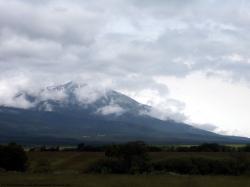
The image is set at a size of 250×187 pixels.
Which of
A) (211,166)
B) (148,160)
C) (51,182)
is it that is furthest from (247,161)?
(51,182)

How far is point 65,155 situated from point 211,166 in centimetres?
4055

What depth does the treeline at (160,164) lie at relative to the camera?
89812mm

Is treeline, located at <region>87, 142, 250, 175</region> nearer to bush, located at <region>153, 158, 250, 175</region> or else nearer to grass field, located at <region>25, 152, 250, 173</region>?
bush, located at <region>153, 158, 250, 175</region>

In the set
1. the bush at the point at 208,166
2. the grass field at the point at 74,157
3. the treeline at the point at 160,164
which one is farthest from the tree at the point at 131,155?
the bush at the point at 208,166

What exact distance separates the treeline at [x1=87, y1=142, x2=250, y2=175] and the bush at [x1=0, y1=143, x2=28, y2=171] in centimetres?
1290

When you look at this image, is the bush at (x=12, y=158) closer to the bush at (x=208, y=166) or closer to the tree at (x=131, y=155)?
the tree at (x=131, y=155)

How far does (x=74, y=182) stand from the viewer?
66562 mm

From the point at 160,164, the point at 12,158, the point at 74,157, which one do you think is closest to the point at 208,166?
the point at 160,164

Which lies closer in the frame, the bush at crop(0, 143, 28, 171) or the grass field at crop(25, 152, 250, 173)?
the bush at crop(0, 143, 28, 171)

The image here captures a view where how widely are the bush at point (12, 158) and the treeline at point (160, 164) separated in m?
12.9

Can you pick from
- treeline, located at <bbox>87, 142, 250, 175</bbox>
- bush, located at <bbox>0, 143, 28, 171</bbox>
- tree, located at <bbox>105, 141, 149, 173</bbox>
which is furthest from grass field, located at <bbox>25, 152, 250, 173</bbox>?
treeline, located at <bbox>87, 142, 250, 175</bbox>

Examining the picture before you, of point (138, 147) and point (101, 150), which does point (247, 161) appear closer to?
point (138, 147)

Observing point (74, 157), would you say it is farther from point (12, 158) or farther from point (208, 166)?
point (208, 166)

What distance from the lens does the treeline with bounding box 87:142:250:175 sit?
295 ft
